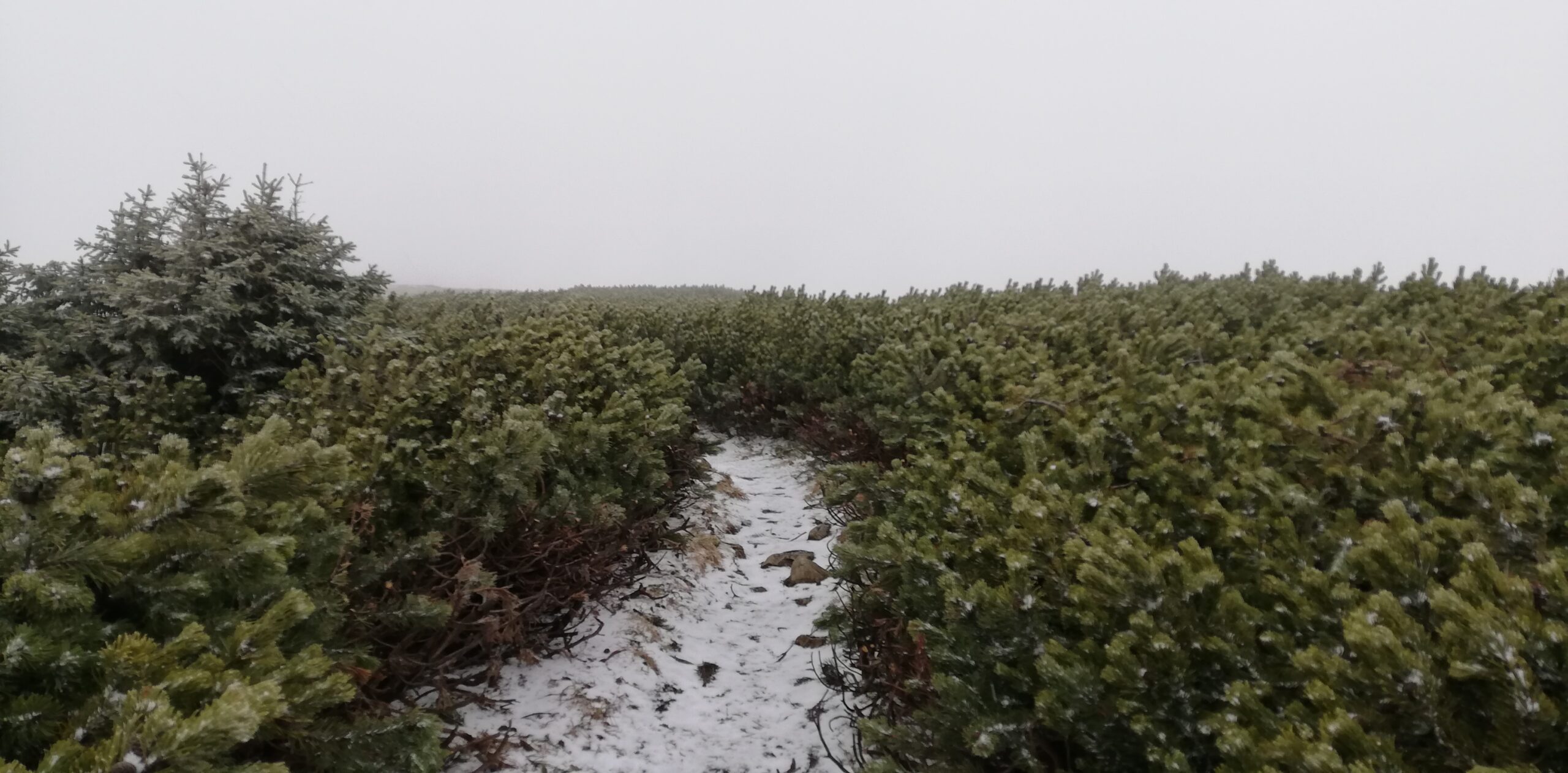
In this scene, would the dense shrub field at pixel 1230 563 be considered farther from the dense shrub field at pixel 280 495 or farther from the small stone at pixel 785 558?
the dense shrub field at pixel 280 495

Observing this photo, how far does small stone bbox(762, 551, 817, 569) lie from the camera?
18.9 feet

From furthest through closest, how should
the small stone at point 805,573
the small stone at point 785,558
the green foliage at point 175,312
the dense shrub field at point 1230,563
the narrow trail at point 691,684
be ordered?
the small stone at point 785,558
the small stone at point 805,573
the green foliage at point 175,312
the narrow trail at point 691,684
the dense shrub field at point 1230,563

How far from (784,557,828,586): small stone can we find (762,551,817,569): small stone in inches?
5.6

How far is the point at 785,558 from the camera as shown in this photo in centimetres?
582

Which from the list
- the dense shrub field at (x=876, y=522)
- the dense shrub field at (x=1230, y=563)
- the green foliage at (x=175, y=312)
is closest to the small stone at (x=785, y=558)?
the dense shrub field at (x=876, y=522)

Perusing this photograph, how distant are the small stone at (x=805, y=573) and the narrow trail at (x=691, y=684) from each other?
0.06 meters

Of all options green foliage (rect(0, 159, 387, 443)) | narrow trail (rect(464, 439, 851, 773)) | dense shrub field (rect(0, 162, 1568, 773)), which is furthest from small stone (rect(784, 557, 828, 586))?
green foliage (rect(0, 159, 387, 443))

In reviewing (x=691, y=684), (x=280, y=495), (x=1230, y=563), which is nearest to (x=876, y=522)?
(x=691, y=684)

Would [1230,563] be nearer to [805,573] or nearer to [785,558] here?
[805,573]

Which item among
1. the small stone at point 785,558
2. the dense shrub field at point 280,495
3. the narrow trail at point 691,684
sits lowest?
the narrow trail at point 691,684

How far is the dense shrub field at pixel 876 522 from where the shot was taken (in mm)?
1562

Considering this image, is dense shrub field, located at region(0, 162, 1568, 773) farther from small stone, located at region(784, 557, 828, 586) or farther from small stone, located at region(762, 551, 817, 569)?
small stone, located at region(762, 551, 817, 569)

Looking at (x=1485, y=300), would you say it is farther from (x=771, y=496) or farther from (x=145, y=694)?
(x=145, y=694)

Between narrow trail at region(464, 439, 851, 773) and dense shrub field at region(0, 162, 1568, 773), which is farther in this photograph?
narrow trail at region(464, 439, 851, 773)
